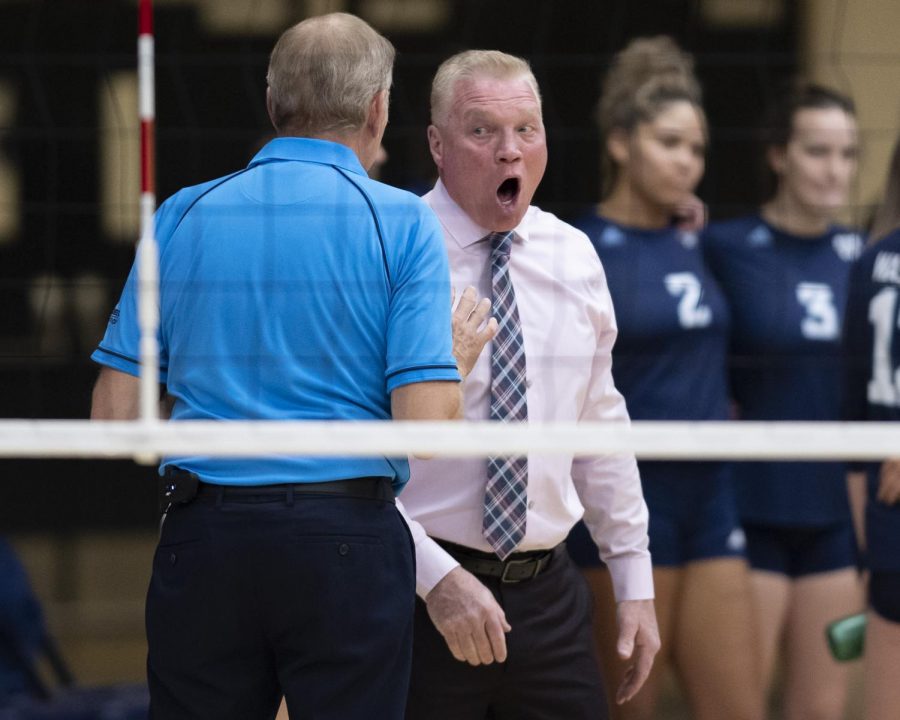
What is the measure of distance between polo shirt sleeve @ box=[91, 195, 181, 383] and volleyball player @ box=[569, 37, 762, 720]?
147cm

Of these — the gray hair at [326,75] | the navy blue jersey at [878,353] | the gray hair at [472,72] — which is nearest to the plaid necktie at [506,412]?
the gray hair at [472,72]

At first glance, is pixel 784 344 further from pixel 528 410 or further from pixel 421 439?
pixel 421 439

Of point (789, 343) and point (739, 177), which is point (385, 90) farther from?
point (739, 177)

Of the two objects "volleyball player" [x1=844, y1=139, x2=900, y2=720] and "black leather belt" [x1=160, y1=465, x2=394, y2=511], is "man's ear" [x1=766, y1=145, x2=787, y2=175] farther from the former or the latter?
"black leather belt" [x1=160, y1=465, x2=394, y2=511]

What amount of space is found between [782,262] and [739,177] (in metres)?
2.40

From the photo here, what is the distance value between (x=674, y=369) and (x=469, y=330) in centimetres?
119

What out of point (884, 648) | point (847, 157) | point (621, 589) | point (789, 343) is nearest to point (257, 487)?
point (621, 589)

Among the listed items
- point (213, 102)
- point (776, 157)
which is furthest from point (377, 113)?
point (213, 102)

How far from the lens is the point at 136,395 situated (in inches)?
114

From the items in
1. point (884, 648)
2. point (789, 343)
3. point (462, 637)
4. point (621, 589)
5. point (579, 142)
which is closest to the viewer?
point (462, 637)

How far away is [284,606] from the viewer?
2.70 m

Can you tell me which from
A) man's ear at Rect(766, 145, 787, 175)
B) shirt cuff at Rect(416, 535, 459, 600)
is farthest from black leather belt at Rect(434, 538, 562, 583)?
man's ear at Rect(766, 145, 787, 175)

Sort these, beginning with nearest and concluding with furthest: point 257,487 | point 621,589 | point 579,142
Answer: point 257,487 < point 621,589 < point 579,142

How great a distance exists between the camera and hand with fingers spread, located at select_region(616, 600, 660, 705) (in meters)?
3.39
